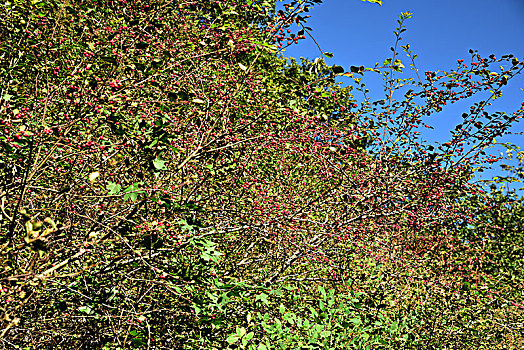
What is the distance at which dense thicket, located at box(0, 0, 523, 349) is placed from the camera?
2.39 m

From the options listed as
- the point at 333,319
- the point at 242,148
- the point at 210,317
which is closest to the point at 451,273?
the point at 333,319

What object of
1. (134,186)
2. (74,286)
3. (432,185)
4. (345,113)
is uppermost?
(345,113)

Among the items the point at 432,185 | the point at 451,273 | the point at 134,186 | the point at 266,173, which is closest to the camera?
the point at 134,186

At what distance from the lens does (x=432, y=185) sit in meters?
3.68

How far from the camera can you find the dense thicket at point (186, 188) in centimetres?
239

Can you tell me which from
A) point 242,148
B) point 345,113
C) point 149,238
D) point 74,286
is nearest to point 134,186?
point 149,238

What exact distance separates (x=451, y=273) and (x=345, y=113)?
348cm

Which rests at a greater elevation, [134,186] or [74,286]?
[134,186]

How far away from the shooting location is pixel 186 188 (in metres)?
3.68

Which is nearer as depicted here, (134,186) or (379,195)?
(134,186)

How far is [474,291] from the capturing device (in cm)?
546

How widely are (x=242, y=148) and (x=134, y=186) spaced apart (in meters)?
1.83

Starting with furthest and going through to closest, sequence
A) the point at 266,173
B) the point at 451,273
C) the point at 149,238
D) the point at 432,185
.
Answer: the point at 451,273 → the point at 266,173 → the point at 432,185 → the point at 149,238

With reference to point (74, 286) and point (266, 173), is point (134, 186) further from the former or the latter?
point (266, 173)
